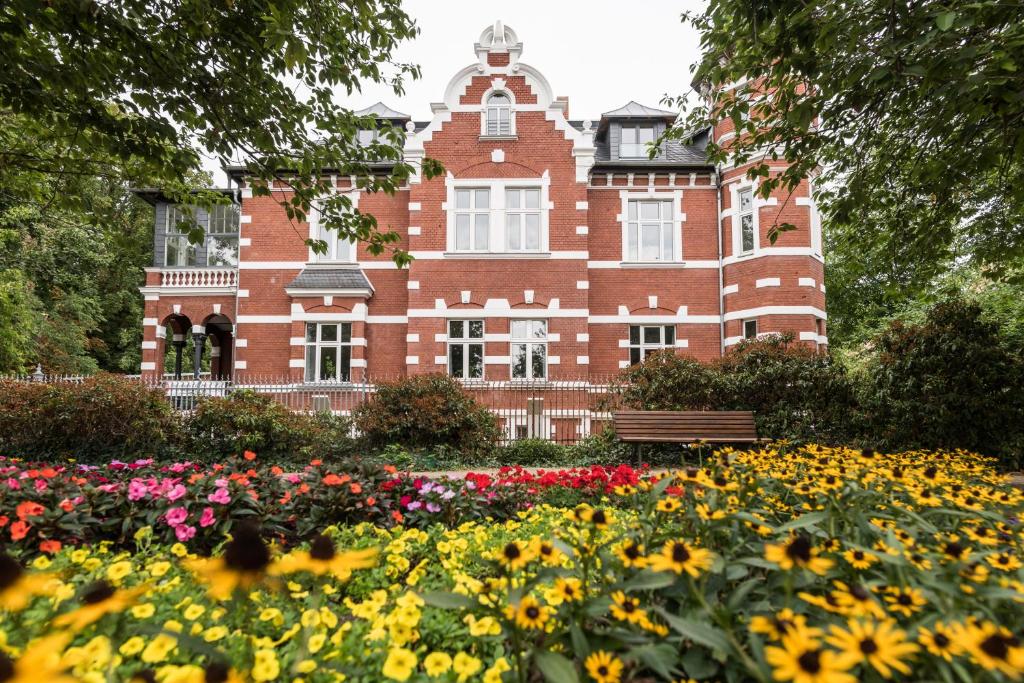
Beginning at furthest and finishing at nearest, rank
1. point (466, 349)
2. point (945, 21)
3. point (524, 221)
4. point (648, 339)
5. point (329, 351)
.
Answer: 1. point (648, 339)
2. point (329, 351)
3. point (524, 221)
4. point (466, 349)
5. point (945, 21)

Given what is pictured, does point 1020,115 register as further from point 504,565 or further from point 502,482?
point 504,565

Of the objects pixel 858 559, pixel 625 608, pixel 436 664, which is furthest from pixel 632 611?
pixel 858 559

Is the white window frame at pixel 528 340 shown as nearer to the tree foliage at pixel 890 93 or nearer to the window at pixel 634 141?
the window at pixel 634 141

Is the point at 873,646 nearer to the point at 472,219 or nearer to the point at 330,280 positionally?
the point at 472,219

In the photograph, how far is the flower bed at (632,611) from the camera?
50.3 inches

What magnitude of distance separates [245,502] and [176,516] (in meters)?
0.45

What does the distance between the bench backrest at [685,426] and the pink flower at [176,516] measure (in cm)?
697

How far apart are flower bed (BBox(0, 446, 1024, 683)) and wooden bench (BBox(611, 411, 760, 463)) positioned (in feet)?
21.1

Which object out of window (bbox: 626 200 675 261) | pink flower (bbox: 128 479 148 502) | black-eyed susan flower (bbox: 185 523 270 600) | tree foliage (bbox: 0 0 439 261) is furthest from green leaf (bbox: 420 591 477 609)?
window (bbox: 626 200 675 261)

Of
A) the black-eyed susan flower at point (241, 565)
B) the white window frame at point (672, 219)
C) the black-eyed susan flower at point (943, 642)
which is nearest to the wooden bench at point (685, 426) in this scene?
the black-eyed susan flower at point (943, 642)

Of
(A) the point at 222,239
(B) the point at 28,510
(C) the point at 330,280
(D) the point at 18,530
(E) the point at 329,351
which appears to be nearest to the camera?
(D) the point at 18,530

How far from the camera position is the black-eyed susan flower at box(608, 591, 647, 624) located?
1.56 metres

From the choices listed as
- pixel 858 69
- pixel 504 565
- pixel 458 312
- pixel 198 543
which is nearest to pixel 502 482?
pixel 198 543

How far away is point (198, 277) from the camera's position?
17859mm
